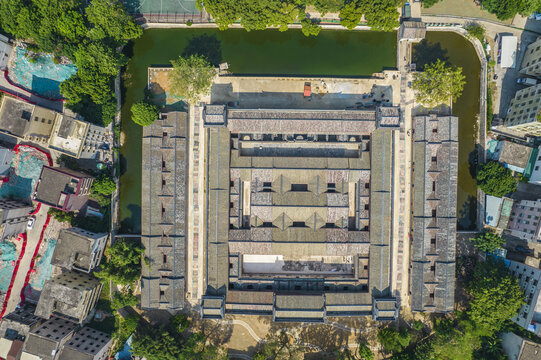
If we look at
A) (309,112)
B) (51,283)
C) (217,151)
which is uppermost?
(309,112)

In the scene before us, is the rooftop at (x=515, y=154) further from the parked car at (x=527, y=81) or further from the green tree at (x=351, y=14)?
the green tree at (x=351, y=14)

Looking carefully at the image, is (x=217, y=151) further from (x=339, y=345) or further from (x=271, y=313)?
(x=339, y=345)

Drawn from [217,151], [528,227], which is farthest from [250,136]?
[528,227]

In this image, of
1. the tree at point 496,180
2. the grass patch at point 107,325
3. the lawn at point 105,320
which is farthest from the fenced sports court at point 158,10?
the tree at point 496,180

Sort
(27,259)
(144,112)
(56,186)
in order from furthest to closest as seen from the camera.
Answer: (27,259), (144,112), (56,186)

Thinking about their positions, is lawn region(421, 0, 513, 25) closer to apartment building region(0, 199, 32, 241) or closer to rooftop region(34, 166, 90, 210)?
rooftop region(34, 166, 90, 210)

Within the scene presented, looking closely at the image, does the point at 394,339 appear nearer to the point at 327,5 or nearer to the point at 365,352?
the point at 365,352

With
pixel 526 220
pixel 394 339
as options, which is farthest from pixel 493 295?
pixel 394 339
